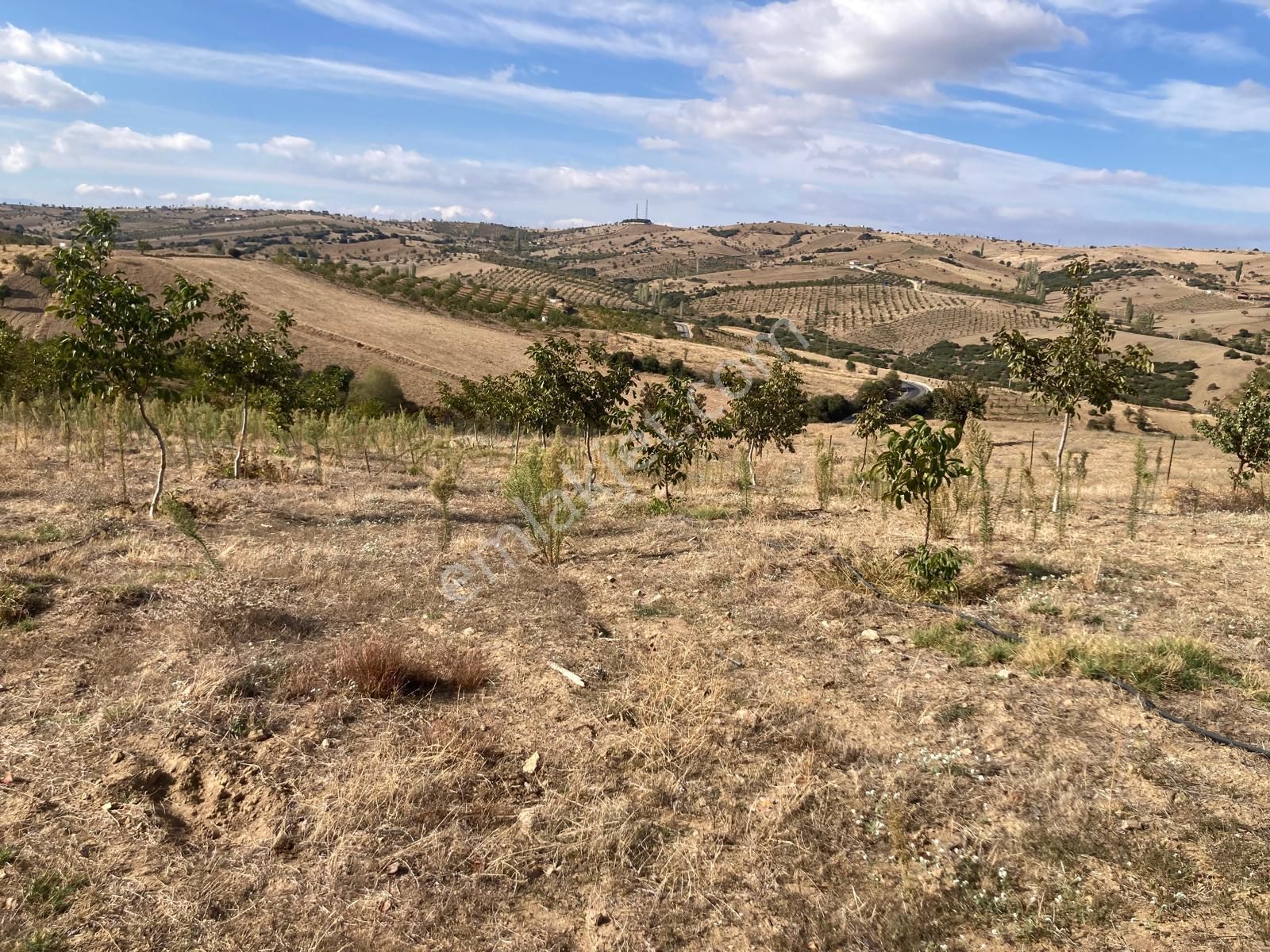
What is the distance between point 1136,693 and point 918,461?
9.16 ft

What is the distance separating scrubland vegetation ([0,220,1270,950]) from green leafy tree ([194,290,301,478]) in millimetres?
2963

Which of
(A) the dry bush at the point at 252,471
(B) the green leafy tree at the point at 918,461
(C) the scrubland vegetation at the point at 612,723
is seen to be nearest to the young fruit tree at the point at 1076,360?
(C) the scrubland vegetation at the point at 612,723

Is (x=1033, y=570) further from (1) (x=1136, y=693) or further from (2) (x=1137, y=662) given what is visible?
(1) (x=1136, y=693)

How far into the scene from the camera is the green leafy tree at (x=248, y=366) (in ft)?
43.9

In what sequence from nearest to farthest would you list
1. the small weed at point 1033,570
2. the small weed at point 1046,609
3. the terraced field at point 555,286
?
the small weed at point 1046,609 → the small weed at point 1033,570 → the terraced field at point 555,286

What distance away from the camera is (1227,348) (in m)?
75.8

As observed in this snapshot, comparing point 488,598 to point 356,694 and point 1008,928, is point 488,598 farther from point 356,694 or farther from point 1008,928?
point 1008,928

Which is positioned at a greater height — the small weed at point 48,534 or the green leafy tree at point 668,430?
the green leafy tree at point 668,430

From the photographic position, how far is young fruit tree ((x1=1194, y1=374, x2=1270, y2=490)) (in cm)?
1355

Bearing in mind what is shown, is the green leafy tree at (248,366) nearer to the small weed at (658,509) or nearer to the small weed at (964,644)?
the small weed at (658,509)

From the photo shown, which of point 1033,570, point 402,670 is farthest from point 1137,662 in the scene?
point 402,670

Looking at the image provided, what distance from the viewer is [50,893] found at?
135 inches

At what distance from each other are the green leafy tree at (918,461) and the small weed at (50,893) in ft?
22.9

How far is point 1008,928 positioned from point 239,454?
48.4 ft
